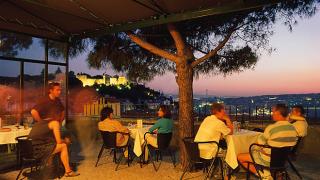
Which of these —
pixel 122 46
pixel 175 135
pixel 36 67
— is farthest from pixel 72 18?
pixel 175 135

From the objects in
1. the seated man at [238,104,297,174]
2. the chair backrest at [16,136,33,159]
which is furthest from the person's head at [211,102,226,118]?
the chair backrest at [16,136,33,159]

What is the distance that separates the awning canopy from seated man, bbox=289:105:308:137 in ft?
7.34

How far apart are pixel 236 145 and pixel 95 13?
3.51m

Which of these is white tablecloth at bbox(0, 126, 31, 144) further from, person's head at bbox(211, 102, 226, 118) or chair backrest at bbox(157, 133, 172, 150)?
person's head at bbox(211, 102, 226, 118)

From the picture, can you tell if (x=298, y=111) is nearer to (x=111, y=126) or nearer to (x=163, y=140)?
(x=163, y=140)

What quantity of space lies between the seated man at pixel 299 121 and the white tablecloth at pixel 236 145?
3.56 ft

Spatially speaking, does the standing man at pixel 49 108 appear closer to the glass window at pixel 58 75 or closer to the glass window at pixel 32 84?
the glass window at pixel 32 84

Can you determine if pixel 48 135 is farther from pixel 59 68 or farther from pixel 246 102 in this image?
pixel 246 102

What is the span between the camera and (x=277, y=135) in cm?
470

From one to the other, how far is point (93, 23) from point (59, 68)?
98.0 inches

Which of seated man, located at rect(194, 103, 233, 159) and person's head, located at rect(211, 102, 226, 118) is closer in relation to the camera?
seated man, located at rect(194, 103, 233, 159)

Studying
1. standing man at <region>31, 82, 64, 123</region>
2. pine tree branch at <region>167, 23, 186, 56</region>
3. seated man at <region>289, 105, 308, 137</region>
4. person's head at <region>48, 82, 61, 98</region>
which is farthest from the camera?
pine tree branch at <region>167, 23, 186, 56</region>

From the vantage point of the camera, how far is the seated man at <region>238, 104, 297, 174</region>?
15.4 ft

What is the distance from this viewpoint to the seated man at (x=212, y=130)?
206 inches
